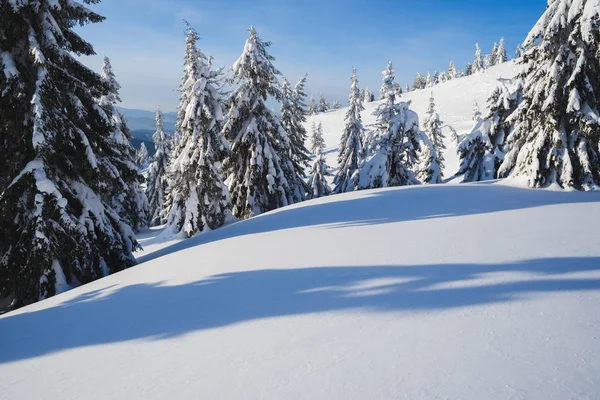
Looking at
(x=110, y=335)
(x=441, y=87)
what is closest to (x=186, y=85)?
(x=110, y=335)

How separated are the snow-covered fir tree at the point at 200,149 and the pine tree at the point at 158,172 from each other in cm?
1519

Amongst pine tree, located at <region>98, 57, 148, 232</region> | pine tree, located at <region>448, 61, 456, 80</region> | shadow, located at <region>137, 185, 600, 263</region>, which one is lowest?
shadow, located at <region>137, 185, 600, 263</region>

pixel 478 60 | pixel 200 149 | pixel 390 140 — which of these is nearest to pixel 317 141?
pixel 390 140

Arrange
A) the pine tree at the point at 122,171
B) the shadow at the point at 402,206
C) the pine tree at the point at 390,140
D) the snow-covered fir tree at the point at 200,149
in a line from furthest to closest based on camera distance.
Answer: the pine tree at the point at 390,140
the snow-covered fir tree at the point at 200,149
the pine tree at the point at 122,171
the shadow at the point at 402,206

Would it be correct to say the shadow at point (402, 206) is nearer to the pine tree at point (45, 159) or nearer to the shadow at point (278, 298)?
the pine tree at point (45, 159)

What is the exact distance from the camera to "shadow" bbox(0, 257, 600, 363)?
439 cm

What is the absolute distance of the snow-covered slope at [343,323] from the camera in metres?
3.00

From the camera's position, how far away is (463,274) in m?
4.98

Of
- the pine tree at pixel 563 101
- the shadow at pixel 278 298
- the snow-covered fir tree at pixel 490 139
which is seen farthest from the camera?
the snow-covered fir tree at pixel 490 139

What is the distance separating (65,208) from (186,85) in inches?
478

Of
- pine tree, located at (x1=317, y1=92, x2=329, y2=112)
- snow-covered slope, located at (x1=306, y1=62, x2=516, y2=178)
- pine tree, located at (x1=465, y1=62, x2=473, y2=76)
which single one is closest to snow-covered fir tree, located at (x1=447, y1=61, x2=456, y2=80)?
pine tree, located at (x1=465, y1=62, x2=473, y2=76)

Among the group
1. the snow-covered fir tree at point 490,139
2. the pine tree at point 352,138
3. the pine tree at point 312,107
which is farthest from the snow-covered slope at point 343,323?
the pine tree at point 312,107

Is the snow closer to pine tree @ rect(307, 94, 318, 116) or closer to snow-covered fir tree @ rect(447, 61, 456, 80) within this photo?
pine tree @ rect(307, 94, 318, 116)

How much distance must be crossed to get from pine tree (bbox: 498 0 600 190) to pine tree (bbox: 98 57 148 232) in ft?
46.4
